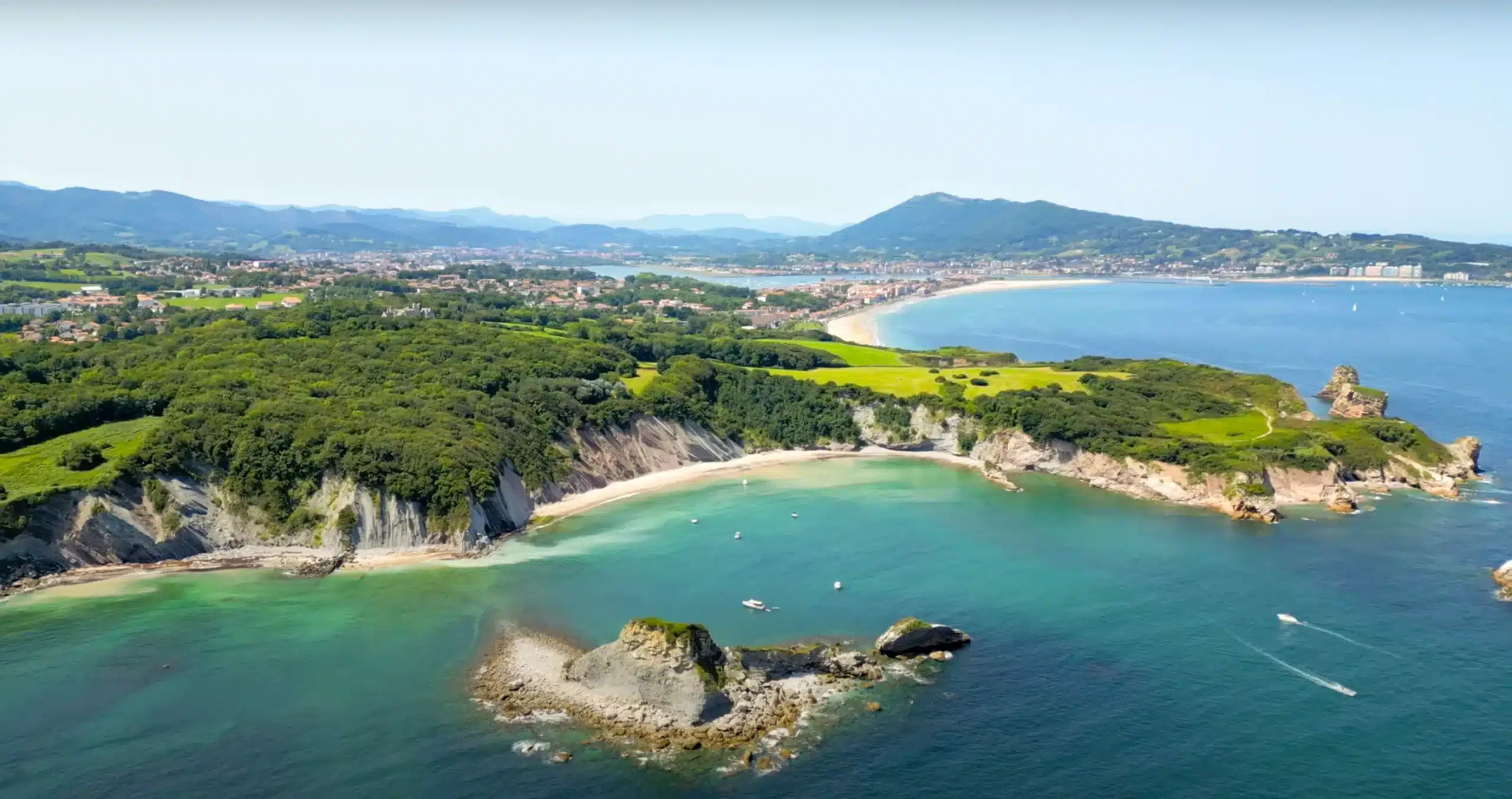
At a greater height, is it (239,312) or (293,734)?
(239,312)

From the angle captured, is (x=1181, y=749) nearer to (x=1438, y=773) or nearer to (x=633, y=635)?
(x=1438, y=773)

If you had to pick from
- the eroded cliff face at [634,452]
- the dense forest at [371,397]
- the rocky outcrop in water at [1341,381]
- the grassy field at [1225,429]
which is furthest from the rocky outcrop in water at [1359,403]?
the eroded cliff face at [634,452]

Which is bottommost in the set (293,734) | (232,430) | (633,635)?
(293,734)

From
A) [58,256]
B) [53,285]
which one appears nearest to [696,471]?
[53,285]

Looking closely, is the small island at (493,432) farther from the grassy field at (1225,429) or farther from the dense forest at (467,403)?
the grassy field at (1225,429)

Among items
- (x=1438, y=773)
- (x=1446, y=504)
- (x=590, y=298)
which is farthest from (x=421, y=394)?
(x=590, y=298)

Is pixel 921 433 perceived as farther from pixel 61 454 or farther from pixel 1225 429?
pixel 61 454
